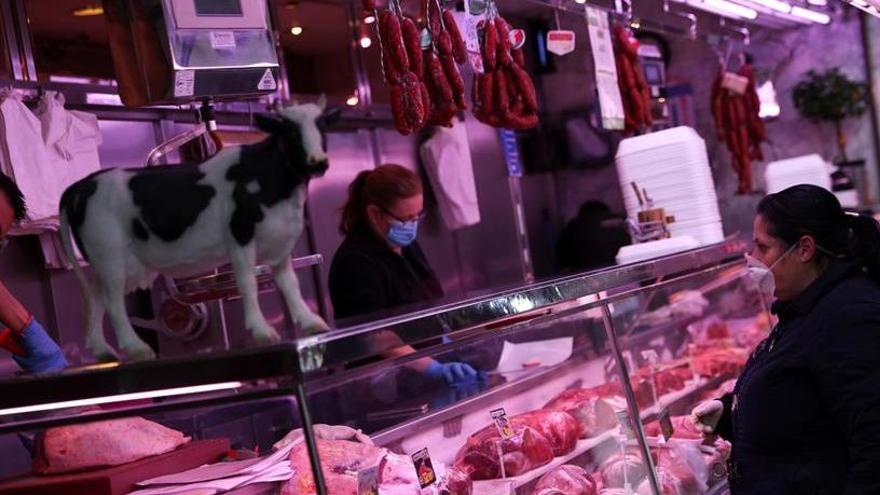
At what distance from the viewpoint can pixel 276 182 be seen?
1.98 m

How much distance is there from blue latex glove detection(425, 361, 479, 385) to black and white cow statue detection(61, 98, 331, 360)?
139 cm

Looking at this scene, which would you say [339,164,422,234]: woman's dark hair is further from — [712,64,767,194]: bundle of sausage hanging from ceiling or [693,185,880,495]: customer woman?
[712,64,767,194]: bundle of sausage hanging from ceiling

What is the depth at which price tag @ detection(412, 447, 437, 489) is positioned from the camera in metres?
2.73

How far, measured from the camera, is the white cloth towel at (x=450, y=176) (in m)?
7.91

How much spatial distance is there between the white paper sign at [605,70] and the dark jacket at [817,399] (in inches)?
93.0

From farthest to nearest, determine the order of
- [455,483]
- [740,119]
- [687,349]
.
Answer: [740,119]
[687,349]
[455,483]

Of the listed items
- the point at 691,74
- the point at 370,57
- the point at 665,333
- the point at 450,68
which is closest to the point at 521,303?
the point at 450,68

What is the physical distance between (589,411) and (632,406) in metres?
0.30

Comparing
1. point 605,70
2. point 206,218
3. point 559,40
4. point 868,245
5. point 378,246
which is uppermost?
point 559,40

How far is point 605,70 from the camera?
5348 millimetres

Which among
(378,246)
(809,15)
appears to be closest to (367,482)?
(378,246)

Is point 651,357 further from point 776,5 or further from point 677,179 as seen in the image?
point 776,5

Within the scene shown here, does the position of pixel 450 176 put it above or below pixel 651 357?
above

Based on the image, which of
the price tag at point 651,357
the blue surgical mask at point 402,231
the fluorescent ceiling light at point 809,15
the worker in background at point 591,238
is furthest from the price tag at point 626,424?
the worker in background at point 591,238
